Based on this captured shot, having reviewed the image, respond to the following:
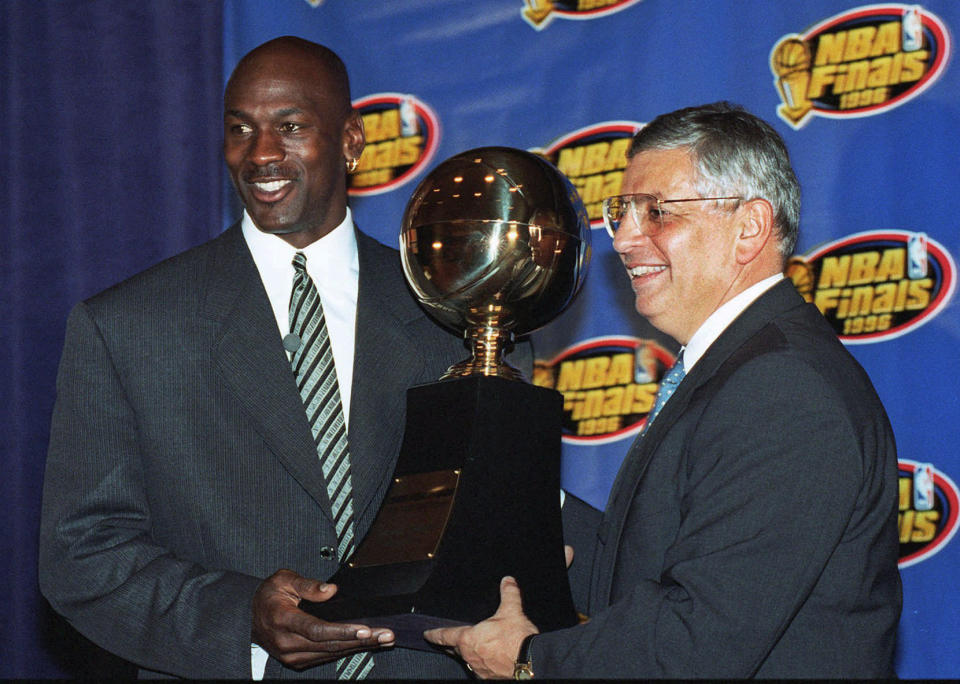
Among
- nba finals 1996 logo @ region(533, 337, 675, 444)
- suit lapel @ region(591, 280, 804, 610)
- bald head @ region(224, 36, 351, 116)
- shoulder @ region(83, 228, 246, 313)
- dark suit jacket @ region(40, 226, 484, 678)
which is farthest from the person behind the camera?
nba finals 1996 logo @ region(533, 337, 675, 444)

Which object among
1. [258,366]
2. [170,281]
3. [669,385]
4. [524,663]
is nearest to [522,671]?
[524,663]

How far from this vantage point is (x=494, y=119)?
3262 millimetres

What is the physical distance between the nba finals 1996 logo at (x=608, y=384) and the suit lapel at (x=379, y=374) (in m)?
0.94

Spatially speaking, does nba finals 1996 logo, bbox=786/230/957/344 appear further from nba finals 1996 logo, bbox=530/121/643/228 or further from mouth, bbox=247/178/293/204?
mouth, bbox=247/178/293/204

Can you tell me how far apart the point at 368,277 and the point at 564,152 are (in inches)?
42.2

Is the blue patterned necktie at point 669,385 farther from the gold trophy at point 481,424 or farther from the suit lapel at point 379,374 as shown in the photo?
the suit lapel at point 379,374

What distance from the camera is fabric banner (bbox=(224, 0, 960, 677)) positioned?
2793 millimetres

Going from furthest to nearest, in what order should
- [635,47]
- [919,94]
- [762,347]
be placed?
[635,47]
[919,94]
[762,347]

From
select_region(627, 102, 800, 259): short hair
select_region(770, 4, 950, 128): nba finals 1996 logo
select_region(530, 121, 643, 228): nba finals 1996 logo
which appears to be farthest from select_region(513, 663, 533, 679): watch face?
select_region(770, 4, 950, 128): nba finals 1996 logo

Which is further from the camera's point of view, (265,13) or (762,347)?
(265,13)

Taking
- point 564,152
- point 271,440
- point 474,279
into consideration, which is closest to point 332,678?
point 271,440

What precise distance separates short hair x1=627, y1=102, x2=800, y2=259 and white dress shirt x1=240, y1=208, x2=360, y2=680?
606 mm

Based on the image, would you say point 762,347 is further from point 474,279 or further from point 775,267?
point 474,279

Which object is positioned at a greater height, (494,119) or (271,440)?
(494,119)
